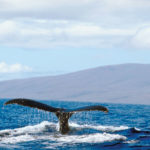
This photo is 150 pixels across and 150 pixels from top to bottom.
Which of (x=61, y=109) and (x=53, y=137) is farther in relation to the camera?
(x=61, y=109)

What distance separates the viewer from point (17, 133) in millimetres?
14898

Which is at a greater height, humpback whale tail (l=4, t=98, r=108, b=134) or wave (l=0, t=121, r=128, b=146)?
humpback whale tail (l=4, t=98, r=108, b=134)

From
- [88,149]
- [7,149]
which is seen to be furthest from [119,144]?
[7,149]

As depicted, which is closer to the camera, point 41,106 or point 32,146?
point 32,146

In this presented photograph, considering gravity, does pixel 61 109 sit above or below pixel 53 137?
above

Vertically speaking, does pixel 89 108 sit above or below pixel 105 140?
above

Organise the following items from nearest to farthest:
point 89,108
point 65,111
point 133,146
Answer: point 133,146, point 89,108, point 65,111

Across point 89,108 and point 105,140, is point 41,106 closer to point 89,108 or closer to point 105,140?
point 89,108

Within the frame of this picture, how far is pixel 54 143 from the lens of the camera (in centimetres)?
1248

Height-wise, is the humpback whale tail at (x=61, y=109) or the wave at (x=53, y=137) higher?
the humpback whale tail at (x=61, y=109)

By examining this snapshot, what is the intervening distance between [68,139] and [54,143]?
2.39ft

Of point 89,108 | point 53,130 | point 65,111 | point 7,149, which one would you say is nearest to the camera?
point 7,149

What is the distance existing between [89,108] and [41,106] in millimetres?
1695

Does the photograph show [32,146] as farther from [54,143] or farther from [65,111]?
[65,111]
